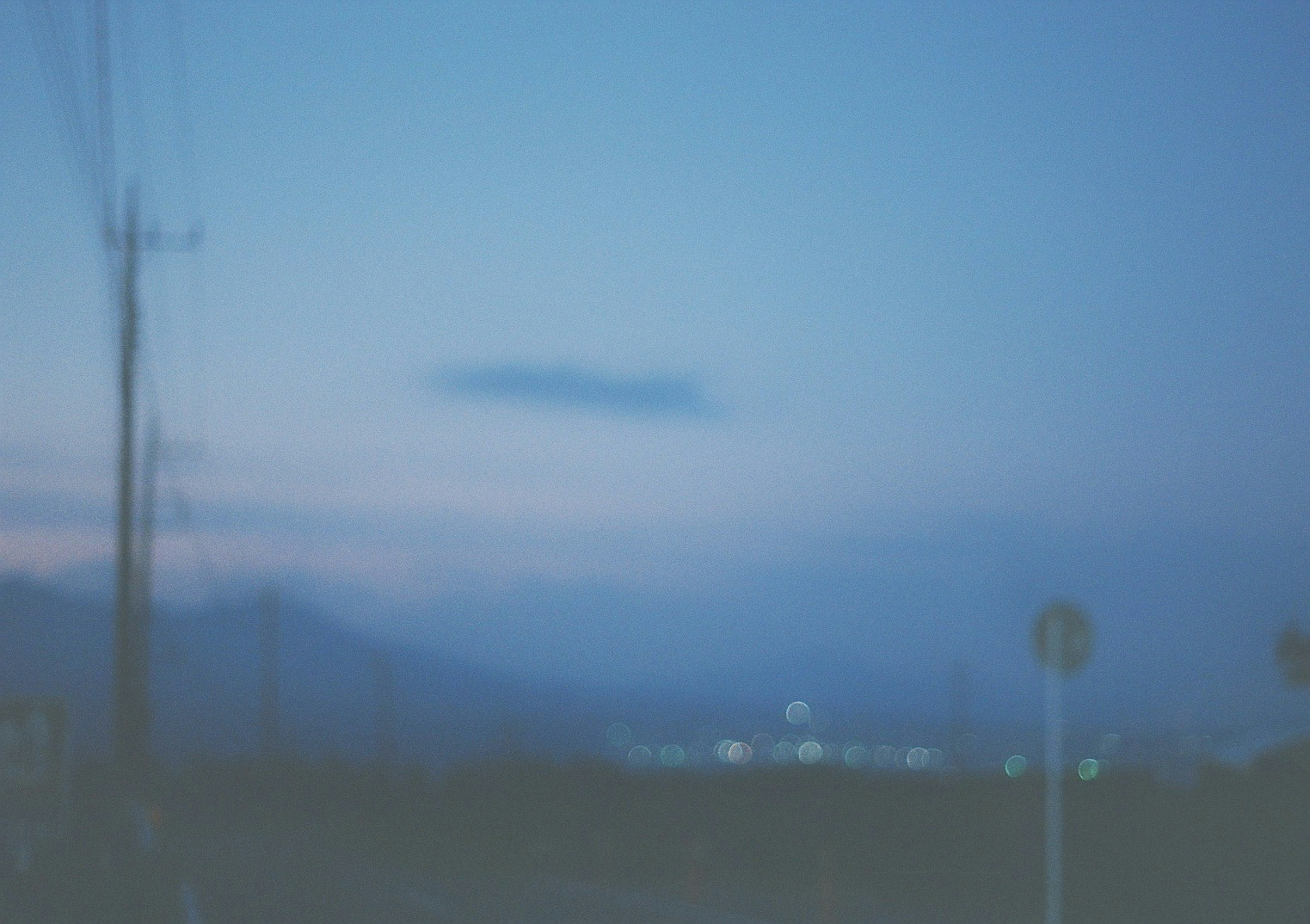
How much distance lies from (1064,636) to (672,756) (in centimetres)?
9010

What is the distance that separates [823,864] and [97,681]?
162734 mm

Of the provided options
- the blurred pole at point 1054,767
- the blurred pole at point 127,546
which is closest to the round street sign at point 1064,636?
the blurred pole at point 1054,767

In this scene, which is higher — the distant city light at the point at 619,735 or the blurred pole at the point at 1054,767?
the blurred pole at the point at 1054,767

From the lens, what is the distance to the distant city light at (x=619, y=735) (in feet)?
383

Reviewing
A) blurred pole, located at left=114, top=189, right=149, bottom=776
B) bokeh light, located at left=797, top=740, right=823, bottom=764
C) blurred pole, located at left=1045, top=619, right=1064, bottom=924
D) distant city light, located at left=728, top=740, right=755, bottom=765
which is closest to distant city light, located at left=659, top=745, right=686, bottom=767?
distant city light, located at left=728, top=740, right=755, bottom=765

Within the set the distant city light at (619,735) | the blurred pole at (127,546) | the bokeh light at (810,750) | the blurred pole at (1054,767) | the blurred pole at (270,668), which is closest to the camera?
the blurred pole at (1054,767)

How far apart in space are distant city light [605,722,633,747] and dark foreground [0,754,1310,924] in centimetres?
6912

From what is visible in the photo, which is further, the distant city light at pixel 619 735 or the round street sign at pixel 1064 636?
the distant city light at pixel 619 735

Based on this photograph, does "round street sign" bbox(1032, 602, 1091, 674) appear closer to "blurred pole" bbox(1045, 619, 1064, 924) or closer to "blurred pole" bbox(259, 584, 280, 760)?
"blurred pole" bbox(1045, 619, 1064, 924)

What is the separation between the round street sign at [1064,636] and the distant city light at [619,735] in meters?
98.2

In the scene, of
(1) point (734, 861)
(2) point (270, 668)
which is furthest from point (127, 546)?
(2) point (270, 668)

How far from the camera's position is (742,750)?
3725 inches

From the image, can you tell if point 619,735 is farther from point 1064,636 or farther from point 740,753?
point 1064,636

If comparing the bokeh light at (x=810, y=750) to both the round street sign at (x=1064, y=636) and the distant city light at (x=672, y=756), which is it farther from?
the round street sign at (x=1064, y=636)
